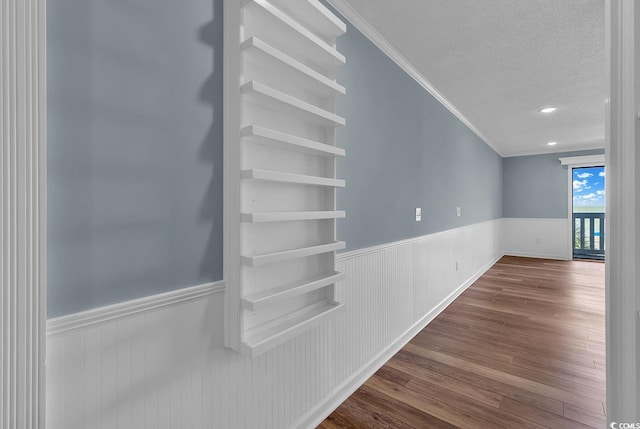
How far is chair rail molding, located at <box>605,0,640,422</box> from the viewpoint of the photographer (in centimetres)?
74

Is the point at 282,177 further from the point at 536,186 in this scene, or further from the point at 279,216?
the point at 536,186

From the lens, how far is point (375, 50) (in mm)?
2160

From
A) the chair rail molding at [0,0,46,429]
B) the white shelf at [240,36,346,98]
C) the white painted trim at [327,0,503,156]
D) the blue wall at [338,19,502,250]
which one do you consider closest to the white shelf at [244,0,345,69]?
the white shelf at [240,36,346,98]

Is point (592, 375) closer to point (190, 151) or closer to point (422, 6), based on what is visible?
point (422, 6)

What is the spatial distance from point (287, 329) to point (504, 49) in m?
2.61

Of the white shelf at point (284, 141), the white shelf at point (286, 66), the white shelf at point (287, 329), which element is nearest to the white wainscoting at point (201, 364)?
the white shelf at point (287, 329)

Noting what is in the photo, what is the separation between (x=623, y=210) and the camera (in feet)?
2.56

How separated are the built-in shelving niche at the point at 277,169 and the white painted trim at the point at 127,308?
0.11 meters

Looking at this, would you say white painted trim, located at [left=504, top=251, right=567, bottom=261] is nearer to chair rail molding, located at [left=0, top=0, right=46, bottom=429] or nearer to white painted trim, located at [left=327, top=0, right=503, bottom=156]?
white painted trim, located at [left=327, top=0, right=503, bottom=156]

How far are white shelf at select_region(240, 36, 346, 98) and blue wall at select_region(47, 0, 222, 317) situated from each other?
0.47 ft

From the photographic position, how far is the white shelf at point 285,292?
1.13 m

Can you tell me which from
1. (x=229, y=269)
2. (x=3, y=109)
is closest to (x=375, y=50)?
(x=229, y=269)

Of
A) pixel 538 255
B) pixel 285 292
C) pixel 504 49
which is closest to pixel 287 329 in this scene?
pixel 285 292

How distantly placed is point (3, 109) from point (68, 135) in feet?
0.47
